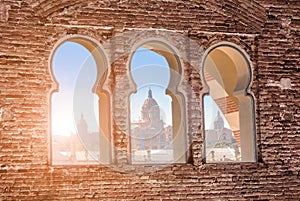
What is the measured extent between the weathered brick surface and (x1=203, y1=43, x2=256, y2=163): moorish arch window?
5.0 inches

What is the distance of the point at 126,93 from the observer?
32.1 ft

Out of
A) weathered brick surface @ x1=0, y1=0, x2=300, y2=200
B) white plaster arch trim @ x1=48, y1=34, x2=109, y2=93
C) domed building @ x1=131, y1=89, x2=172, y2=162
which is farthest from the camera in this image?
domed building @ x1=131, y1=89, x2=172, y2=162

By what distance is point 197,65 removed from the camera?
1021 centimetres

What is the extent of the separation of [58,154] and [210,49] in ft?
13.4

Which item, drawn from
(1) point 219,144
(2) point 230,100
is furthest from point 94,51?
(1) point 219,144

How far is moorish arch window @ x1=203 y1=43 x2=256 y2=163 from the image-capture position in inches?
412

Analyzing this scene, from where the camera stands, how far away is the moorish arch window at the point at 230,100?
34.3 feet

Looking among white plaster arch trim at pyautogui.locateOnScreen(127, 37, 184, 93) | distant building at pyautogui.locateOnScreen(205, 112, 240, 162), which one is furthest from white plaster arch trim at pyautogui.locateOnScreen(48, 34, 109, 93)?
distant building at pyautogui.locateOnScreen(205, 112, 240, 162)

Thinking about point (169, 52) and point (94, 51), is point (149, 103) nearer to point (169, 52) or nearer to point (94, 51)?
point (169, 52)

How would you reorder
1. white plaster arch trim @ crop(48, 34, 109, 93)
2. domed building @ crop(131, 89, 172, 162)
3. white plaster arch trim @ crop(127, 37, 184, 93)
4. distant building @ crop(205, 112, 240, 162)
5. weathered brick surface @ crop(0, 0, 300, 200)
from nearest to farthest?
1. weathered brick surface @ crop(0, 0, 300, 200)
2. white plaster arch trim @ crop(48, 34, 109, 93)
3. white plaster arch trim @ crop(127, 37, 184, 93)
4. domed building @ crop(131, 89, 172, 162)
5. distant building @ crop(205, 112, 240, 162)

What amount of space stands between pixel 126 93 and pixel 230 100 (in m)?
3.49

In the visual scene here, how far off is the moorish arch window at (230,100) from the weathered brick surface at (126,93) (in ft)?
0.41

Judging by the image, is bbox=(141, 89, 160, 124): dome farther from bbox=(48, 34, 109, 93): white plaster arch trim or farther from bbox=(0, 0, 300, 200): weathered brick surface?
bbox=(48, 34, 109, 93): white plaster arch trim

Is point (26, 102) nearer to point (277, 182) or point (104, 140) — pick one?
point (104, 140)
